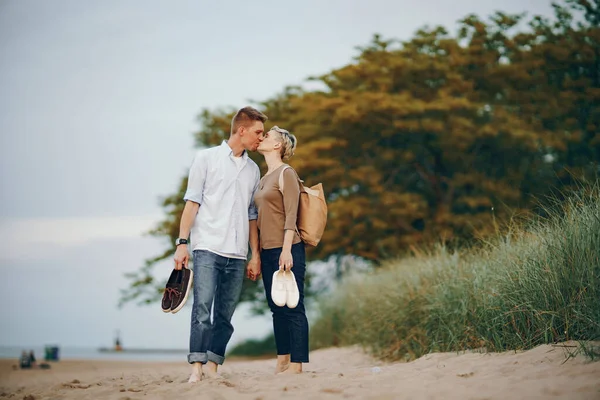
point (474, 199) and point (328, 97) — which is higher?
point (328, 97)

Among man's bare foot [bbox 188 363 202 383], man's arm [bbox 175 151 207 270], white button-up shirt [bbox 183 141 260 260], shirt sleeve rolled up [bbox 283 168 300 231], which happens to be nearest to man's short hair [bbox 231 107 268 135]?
white button-up shirt [bbox 183 141 260 260]

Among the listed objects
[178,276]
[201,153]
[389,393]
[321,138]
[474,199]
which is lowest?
[389,393]

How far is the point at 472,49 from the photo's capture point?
20.0 meters

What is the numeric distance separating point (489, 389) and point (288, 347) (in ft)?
6.60

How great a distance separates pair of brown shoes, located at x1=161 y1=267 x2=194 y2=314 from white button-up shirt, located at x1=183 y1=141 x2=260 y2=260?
0.25 meters

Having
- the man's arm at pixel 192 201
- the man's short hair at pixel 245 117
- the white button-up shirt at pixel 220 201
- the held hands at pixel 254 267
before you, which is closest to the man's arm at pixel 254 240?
the held hands at pixel 254 267

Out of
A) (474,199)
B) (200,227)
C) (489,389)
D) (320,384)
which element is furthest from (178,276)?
(474,199)

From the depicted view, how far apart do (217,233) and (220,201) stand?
0.91 feet

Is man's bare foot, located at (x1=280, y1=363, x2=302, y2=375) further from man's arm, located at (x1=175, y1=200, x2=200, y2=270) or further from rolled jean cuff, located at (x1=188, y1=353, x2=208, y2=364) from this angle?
A: man's arm, located at (x1=175, y1=200, x2=200, y2=270)

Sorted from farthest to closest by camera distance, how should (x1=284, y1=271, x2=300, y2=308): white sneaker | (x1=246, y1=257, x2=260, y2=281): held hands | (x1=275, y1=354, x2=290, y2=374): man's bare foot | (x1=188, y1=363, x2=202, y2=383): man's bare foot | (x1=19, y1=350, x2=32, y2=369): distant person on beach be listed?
(x1=19, y1=350, x2=32, y2=369): distant person on beach
(x1=275, y1=354, x2=290, y2=374): man's bare foot
(x1=246, y1=257, x2=260, y2=281): held hands
(x1=284, y1=271, x2=300, y2=308): white sneaker
(x1=188, y1=363, x2=202, y2=383): man's bare foot

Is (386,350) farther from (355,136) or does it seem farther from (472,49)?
(472,49)

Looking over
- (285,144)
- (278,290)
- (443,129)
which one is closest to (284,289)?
(278,290)

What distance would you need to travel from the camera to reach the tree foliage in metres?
18.8

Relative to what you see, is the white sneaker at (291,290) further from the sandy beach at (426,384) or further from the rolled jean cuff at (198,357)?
the rolled jean cuff at (198,357)
